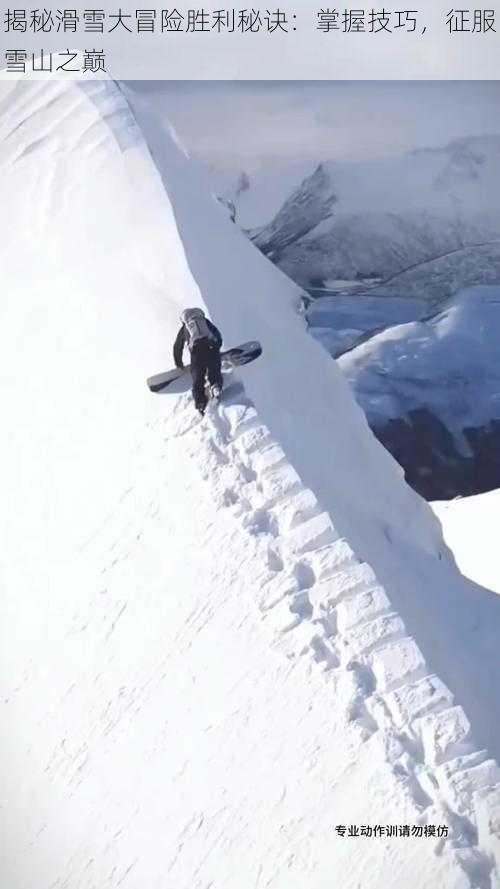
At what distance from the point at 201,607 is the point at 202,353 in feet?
5.58

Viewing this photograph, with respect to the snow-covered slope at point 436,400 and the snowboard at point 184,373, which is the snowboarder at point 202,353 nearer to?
the snowboard at point 184,373

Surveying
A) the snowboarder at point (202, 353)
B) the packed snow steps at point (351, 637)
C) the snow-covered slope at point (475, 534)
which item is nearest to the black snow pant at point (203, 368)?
the snowboarder at point (202, 353)

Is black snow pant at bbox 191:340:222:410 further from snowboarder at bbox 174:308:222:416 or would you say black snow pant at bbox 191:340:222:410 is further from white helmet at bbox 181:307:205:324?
white helmet at bbox 181:307:205:324

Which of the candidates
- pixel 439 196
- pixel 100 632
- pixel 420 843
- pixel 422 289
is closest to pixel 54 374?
pixel 100 632

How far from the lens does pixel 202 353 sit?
822 centimetres

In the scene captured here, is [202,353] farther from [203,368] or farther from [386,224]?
[386,224]

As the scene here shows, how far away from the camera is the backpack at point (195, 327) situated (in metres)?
8.25

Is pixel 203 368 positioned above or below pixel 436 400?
above

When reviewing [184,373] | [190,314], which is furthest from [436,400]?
[190,314]

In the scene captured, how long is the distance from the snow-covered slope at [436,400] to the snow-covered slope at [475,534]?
4.78m

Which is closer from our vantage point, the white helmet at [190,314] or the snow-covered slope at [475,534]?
the white helmet at [190,314]

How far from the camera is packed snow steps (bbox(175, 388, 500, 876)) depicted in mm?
6562

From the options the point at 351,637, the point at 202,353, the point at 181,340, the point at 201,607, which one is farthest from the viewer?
the point at 181,340

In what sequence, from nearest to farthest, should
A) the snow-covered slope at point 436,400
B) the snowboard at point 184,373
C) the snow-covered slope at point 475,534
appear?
the snowboard at point 184,373 < the snow-covered slope at point 475,534 < the snow-covered slope at point 436,400
